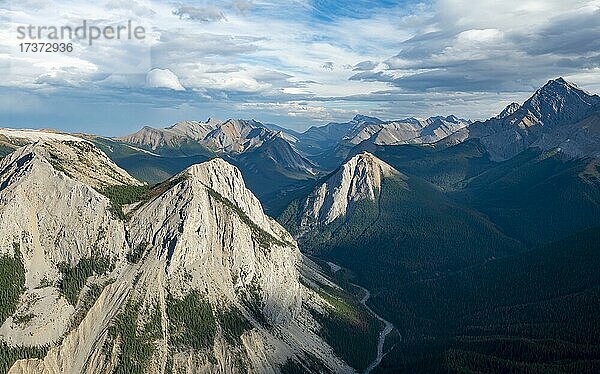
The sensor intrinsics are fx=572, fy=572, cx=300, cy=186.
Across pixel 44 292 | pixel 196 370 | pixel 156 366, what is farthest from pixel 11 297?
pixel 196 370

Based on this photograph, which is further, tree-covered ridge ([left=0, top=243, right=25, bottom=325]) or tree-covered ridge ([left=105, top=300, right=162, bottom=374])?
tree-covered ridge ([left=105, top=300, right=162, bottom=374])

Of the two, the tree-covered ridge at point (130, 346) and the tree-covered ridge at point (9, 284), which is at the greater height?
the tree-covered ridge at point (9, 284)

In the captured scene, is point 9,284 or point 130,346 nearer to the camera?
point 9,284

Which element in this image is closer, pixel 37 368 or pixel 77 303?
pixel 37 368

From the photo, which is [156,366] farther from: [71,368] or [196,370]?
[71,368]

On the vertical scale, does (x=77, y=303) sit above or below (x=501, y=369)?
above

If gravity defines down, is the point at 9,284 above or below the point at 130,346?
above

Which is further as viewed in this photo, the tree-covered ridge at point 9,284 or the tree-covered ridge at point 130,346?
the tree-covered ridge at point 130,346

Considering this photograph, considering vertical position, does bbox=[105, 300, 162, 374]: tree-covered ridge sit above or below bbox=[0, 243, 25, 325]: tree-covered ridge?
below

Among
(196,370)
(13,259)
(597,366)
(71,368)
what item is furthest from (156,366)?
(597,366)

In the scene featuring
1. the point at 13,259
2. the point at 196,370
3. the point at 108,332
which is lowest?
the point at 196,370
